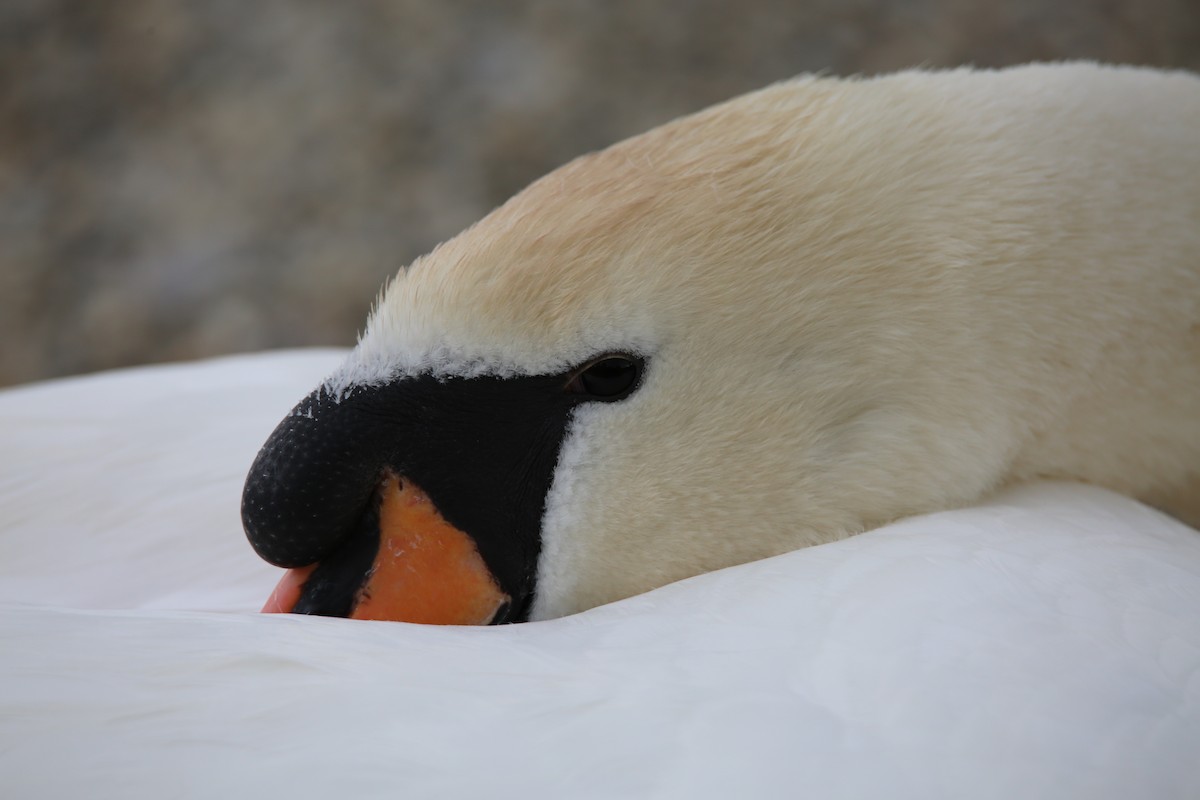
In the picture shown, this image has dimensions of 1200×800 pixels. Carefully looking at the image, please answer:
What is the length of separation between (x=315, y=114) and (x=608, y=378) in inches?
97.4

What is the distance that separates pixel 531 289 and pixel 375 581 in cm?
34

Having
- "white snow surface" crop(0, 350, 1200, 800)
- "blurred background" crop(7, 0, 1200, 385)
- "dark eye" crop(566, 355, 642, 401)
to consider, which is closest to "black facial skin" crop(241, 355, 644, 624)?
"dark eye" crop(566, 355, 642, 401)

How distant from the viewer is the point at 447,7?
348 centimetres

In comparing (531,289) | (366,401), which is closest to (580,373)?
(531,289)

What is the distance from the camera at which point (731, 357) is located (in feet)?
4.22

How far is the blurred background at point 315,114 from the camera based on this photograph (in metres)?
3.35

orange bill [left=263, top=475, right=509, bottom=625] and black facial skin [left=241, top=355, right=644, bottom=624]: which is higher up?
black facial skin [left=241, top=355, right=644, bottom=624]

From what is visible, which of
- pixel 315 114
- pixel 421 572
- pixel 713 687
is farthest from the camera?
pixel 315 114

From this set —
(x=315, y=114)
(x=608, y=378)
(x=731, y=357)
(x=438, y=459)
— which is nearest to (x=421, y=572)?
(x=438, y=459)

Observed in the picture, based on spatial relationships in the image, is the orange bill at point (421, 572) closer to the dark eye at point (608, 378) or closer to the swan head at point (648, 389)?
the swan head at point (648, 389)

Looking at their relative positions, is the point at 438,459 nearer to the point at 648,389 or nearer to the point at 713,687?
the point at 648,389

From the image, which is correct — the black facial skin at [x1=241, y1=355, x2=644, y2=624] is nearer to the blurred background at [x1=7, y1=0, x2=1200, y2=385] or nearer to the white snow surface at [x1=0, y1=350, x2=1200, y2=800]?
the white snow surface at [x1=0, y1=350, x2=1200, y2=800]

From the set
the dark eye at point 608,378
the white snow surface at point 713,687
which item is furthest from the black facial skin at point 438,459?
the white snow surface at point 713,687

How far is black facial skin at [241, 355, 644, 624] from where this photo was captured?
124cm
